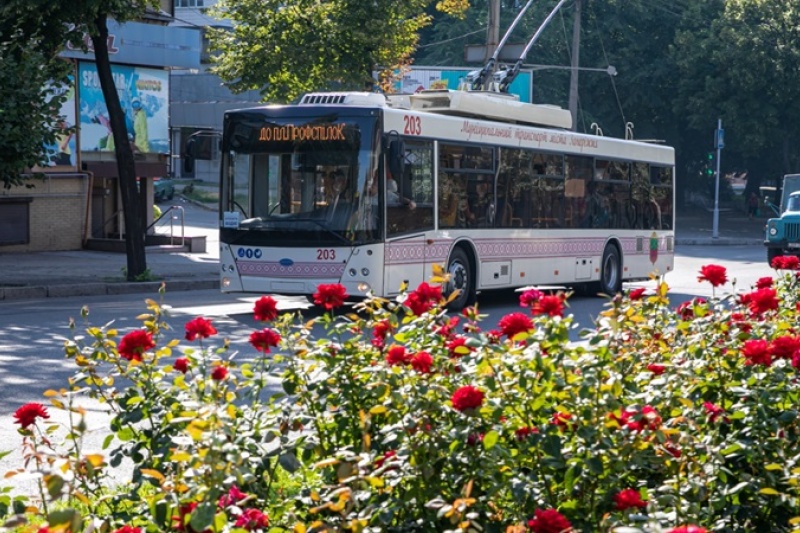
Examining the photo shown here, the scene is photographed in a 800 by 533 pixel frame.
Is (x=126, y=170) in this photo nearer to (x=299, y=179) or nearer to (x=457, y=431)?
(x=299, y=179)

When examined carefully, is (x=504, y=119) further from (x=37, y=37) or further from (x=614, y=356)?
(x=614, y=356)

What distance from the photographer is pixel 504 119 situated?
21250mm

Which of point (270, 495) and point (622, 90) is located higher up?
point (622, 90)

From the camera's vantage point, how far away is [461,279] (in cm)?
1933

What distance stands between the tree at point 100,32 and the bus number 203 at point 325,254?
5.92m

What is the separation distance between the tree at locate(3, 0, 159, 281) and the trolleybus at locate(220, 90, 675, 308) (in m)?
3.89

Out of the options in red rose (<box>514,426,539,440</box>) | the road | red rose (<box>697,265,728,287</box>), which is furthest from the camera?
the road

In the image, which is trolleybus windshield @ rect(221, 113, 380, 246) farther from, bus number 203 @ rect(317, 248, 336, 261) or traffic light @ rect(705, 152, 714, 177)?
traffic light @ rect(705, 152, 714, 177)

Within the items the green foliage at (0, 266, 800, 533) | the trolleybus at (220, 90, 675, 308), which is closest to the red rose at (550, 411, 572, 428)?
the green foliage at (0, 266, 800, 533)

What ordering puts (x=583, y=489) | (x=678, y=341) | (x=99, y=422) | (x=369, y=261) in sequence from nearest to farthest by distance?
(x=583, y=489)
(x=678, y=341)
(x=99, y=422)
(x=369, y=261)

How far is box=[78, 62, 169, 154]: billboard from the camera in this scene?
103 ft

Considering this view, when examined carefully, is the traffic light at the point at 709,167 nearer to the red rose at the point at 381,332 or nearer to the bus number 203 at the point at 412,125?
the bus number 203 at the point at 412,125

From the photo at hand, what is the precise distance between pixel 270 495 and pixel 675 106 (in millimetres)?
56687

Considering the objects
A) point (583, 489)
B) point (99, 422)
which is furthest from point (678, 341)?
point (99, 422)
